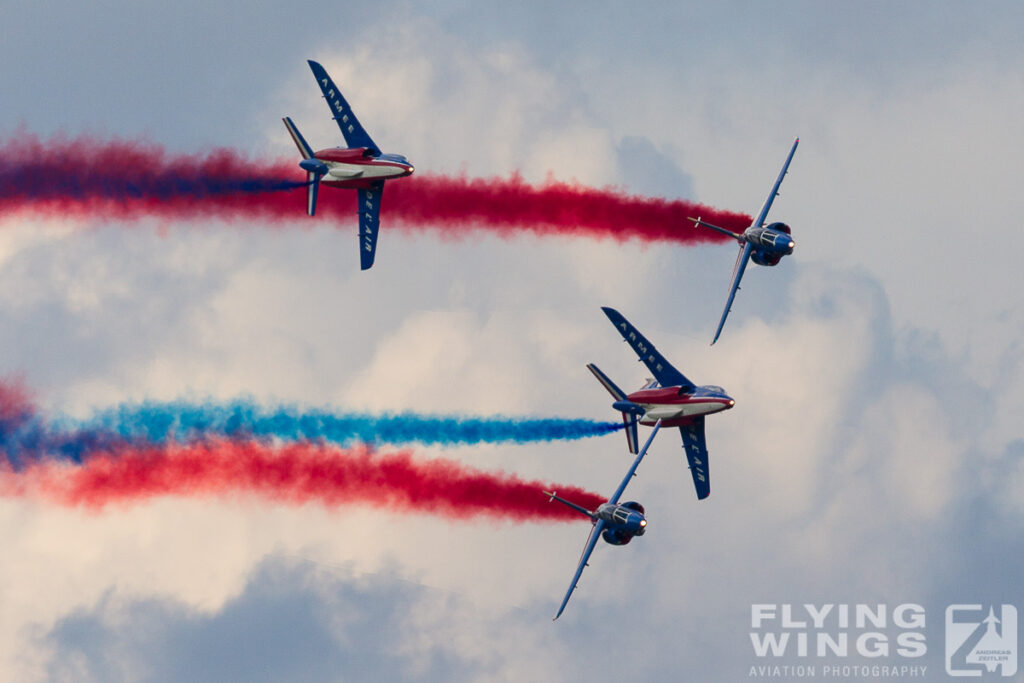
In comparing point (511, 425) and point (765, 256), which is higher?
point (765, 256)

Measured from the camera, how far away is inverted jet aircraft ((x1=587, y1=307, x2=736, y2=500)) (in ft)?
366

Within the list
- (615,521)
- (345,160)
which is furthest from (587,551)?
(345,160)

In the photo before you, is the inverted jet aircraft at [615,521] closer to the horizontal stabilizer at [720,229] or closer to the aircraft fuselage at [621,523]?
the aircraft fuselage at [621,523]

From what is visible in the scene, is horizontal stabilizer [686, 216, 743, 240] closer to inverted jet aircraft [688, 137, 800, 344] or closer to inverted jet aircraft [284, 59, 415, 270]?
inverted jet aircraft [688, 137, 800, 344]

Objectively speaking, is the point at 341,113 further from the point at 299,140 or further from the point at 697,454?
the point at 697,454

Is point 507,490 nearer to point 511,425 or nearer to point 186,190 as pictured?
point 511,425

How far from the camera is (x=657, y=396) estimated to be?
11169 centimetres

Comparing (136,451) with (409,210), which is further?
(409,210)

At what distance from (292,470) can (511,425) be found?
12.8m

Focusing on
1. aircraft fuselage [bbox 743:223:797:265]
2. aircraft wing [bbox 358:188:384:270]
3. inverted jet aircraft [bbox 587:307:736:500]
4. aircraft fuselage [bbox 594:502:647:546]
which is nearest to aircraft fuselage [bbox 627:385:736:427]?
inverted jet aircraft [bbox 587:307:736:500]

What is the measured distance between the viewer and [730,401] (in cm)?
11194

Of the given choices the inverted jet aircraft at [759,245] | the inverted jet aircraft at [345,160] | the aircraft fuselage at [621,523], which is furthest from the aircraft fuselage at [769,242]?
the inverted jet aircraft at [345,160]

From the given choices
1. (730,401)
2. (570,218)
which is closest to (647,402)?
(730,401)

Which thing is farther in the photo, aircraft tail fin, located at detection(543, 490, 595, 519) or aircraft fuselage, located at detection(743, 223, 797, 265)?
aircraft fuselage, located at detection(743, 223, 797, 265)
